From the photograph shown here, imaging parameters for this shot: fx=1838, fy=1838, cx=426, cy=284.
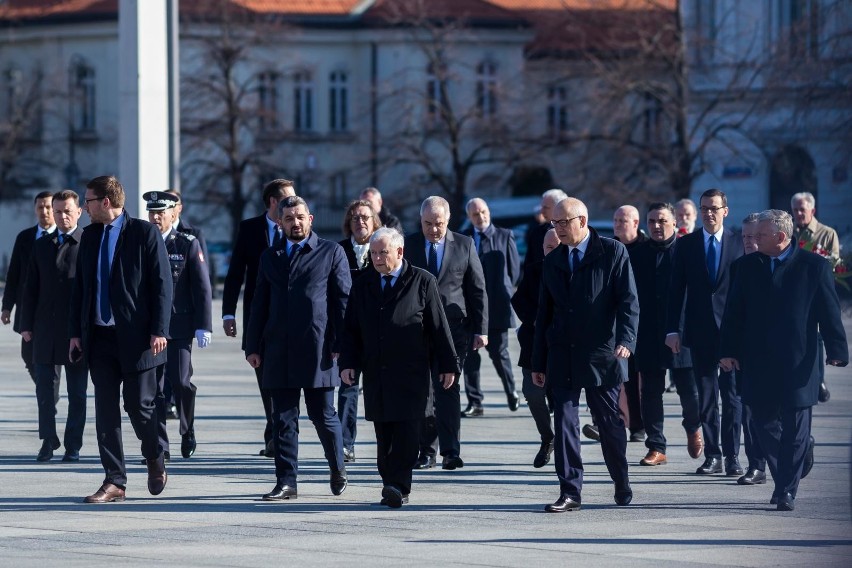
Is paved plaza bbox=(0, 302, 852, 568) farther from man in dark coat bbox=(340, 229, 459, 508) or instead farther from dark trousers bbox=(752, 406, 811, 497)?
man in dark coat bbox=(340, 229, 459, 508)

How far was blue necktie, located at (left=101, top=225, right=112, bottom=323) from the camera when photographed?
428 inches

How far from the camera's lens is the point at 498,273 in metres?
16.2

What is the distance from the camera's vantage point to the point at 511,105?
56.6 meters

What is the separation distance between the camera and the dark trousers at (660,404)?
13023 millimetres

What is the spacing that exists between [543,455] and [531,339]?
898 mm

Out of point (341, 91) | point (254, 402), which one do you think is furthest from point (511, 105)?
point (254, 402)

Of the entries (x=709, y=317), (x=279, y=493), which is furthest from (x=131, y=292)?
(x=709, y=317)

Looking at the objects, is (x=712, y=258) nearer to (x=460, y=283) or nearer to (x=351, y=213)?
(x=460, y=283)

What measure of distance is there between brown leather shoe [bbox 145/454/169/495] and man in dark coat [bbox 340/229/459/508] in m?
1.28

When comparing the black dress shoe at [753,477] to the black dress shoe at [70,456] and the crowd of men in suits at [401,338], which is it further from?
the black dress shoe at [70,456]

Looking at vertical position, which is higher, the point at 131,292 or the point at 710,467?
the point at 131,292

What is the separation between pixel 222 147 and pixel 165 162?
36817 millimetres

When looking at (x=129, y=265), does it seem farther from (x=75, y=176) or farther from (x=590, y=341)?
(x=75, y=176)

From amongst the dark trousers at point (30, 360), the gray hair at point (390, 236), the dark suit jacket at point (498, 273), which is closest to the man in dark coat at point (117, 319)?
the gray hair at point (390, 236)
